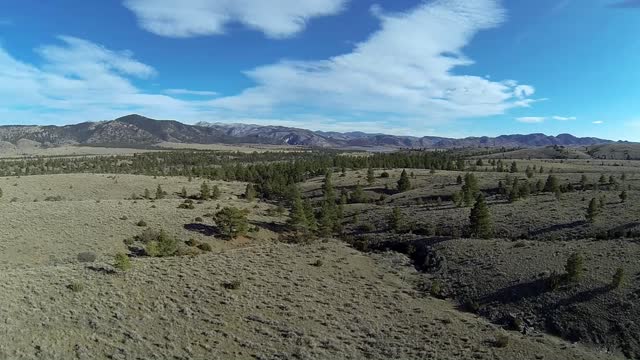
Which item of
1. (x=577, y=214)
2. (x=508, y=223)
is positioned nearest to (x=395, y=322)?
(x=508, y=223)

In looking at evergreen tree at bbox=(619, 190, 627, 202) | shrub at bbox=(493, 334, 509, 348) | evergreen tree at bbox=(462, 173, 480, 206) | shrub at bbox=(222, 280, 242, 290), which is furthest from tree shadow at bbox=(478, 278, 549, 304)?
A: evergreen tree at bbox=(619, 190, 627, 202)

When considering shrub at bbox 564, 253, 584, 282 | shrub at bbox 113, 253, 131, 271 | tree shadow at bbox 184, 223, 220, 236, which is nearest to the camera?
shrub at bbox 113, 253, 131, 271

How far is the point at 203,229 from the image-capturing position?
56562 millimetres

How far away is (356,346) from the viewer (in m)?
26.0

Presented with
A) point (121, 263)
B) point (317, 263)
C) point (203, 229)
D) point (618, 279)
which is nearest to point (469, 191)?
point (618, 279)

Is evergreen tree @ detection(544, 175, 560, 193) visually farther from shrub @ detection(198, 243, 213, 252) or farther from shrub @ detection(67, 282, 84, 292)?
shrub @ detection(67, 282, 84, 292)

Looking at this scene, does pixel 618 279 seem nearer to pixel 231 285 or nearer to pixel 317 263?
pixel 317 263

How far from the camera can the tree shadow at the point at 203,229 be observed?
5539 centimetres

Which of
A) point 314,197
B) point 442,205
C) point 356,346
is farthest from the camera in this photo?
point 314,197

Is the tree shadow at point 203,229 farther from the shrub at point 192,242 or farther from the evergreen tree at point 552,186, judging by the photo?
the evergreen tree at point 552,186

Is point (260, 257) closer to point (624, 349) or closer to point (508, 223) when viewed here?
point (624, 349)

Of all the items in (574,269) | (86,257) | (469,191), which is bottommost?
(86,257)

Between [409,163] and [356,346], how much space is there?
432 ft

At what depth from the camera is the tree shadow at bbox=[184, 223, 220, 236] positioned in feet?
182
